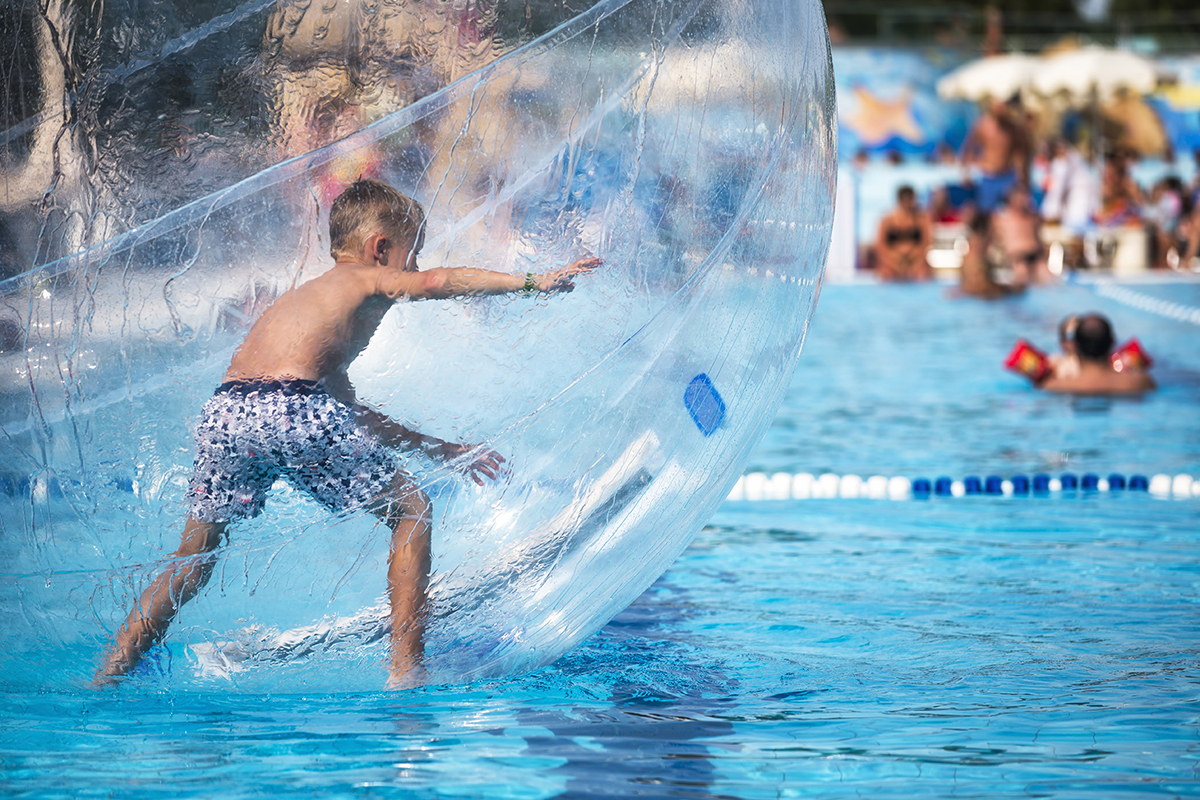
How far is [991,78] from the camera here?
2309 centimetres

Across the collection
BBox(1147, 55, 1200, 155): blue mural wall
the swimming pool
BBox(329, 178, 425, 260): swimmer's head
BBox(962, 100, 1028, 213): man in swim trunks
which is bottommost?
the swimming pool

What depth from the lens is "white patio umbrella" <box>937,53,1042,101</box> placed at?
75.2ft

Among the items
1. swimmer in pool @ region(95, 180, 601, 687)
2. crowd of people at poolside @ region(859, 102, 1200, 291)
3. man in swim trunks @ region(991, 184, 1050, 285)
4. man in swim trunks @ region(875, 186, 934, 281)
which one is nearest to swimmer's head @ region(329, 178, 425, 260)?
swimmer in pool @ region(95, 180, 601, 687)

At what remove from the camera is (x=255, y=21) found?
3.49 meters

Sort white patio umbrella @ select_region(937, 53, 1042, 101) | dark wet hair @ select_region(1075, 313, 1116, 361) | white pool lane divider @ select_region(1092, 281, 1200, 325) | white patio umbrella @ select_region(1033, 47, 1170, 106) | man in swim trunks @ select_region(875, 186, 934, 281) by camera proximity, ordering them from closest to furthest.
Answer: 1. dark wet hair @ select_region(1075, 313, 1116, 361)
2. white pool lane divider @ select_region(1092, 281, 1200, 325)
3. man in swim trunks @ select_region(875, 186, 934, 281)
4. white patio umbrella @ select_region(1033, 47, 1170, 106)
5. white patio umbrella @ select_region(937, 53, 1042, 101)

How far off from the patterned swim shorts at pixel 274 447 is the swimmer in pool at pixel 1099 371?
7.63 metres

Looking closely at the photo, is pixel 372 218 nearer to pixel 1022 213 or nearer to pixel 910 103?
pixel 1022 213

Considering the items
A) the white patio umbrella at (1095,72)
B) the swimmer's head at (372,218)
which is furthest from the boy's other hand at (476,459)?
the white patio umbrella at (1095,72)

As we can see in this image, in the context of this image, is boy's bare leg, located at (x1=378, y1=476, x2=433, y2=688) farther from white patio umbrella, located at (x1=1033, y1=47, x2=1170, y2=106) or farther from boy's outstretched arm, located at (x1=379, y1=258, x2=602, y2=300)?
white patio umbrella, located at (x1=1033, y1=47, x2=1170, y2=106)

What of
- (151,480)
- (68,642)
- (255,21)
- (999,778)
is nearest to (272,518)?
(151,480)

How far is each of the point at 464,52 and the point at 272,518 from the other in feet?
3.94

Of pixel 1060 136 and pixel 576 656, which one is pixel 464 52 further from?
pixel 1060 136

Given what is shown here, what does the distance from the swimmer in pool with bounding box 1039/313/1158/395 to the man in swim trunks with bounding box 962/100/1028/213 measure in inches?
506

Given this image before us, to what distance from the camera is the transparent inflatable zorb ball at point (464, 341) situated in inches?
137
